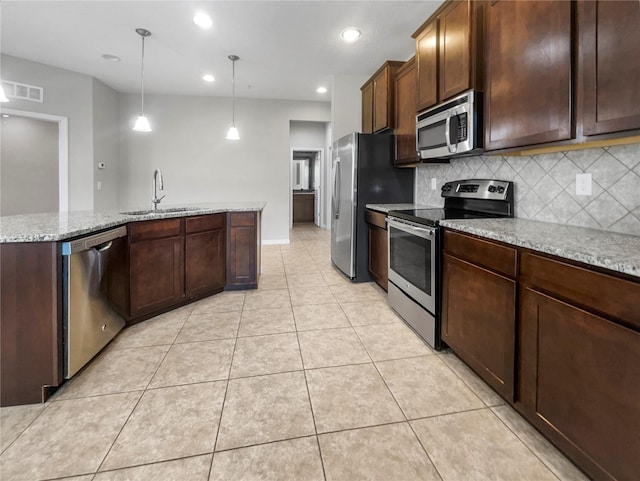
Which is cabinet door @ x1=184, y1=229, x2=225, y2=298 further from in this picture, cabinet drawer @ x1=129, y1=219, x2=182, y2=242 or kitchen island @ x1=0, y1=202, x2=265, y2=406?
cabinet drawer @ x1=129, y1=219, x2=182, y2=242

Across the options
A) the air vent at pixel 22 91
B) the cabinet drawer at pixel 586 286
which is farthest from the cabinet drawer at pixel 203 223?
the air vent at pixel 22 91

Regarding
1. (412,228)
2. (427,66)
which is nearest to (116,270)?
(412,228)

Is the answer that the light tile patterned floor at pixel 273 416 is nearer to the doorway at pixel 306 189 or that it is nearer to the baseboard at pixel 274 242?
the baseboard at pixel 274 242

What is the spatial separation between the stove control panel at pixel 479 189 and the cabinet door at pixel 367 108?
1.63 metres

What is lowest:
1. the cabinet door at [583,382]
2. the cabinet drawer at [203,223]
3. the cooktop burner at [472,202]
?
the cabinet door at [583,382]

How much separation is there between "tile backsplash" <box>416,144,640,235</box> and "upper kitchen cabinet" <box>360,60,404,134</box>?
1422mm

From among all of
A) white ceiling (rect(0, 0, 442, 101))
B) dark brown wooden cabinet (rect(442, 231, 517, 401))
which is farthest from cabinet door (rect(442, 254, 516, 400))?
white ceiling (rect(0, 0, 442, 101))

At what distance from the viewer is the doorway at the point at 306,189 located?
955 cm

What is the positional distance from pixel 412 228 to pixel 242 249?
189cm

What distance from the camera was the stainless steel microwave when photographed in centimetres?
212

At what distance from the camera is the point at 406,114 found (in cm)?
323

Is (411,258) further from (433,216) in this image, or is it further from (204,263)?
(204,263)

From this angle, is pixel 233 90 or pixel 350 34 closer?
pixel 350 34

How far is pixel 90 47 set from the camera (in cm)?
393
